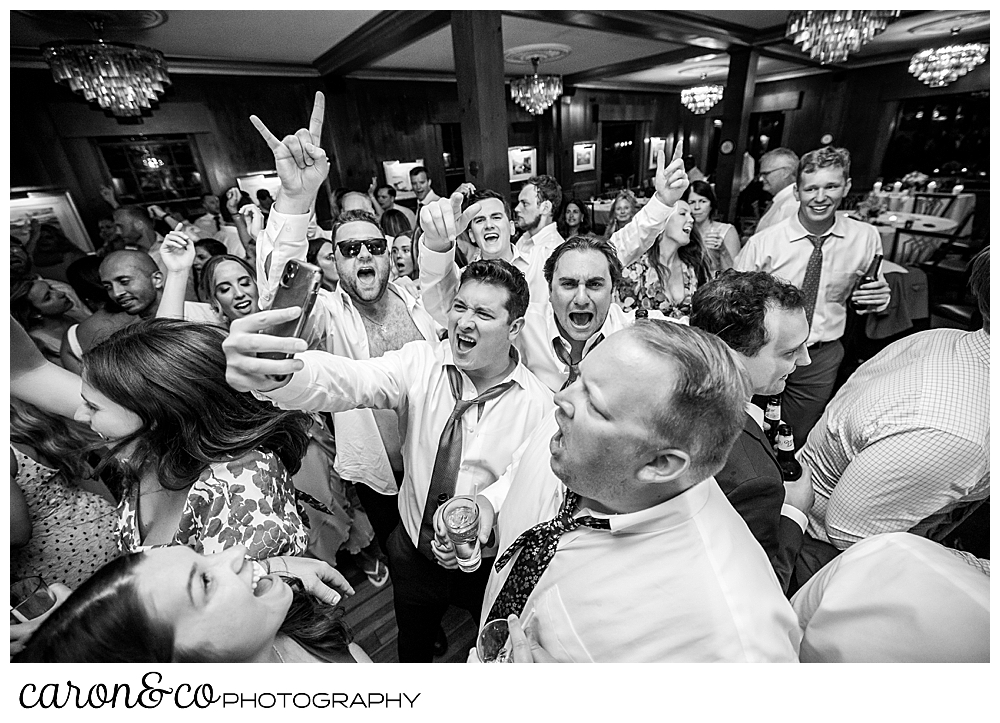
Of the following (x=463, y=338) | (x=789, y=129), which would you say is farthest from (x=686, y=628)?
(x=789, y=129)

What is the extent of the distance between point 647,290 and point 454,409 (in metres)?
1.61

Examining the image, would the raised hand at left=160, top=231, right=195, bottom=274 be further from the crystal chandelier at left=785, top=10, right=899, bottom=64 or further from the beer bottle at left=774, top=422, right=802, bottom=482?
the crystal chandelier at left=785, top=10, right=899, bottom=64

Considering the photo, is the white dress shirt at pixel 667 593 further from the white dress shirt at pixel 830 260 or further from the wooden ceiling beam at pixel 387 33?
the white dress shirt at pixel 830 260

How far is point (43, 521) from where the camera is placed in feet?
3.62

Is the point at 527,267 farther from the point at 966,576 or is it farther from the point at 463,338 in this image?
the point at 966,576

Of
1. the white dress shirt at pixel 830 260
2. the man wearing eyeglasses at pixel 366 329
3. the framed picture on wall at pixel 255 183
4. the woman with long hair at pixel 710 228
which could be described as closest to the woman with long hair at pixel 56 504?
the man wearing eyeglasses at pixel 366 329

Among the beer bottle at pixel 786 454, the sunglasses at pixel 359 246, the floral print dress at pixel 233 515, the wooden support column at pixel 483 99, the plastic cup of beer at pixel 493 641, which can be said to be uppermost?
the wooden support column at pixel 483 99

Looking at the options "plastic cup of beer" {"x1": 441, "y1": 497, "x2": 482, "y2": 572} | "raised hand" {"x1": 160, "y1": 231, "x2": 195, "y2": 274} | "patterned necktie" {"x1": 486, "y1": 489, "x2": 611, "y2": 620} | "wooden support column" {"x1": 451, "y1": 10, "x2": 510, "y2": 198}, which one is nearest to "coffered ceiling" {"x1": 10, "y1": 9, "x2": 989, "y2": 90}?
"wooden support column" {"x1": 451, "y1": 10, "x2": 510, "y2": 198}

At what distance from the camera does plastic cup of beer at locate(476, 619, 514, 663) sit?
0.90 m

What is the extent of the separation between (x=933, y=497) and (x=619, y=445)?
90cm

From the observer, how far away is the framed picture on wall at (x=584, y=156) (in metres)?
8.53

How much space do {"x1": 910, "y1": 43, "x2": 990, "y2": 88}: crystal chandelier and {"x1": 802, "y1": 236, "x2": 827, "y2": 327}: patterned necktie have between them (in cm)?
376

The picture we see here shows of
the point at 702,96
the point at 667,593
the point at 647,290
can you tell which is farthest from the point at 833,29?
the point at 702,96

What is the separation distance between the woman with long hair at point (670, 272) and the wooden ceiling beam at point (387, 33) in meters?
1.45
